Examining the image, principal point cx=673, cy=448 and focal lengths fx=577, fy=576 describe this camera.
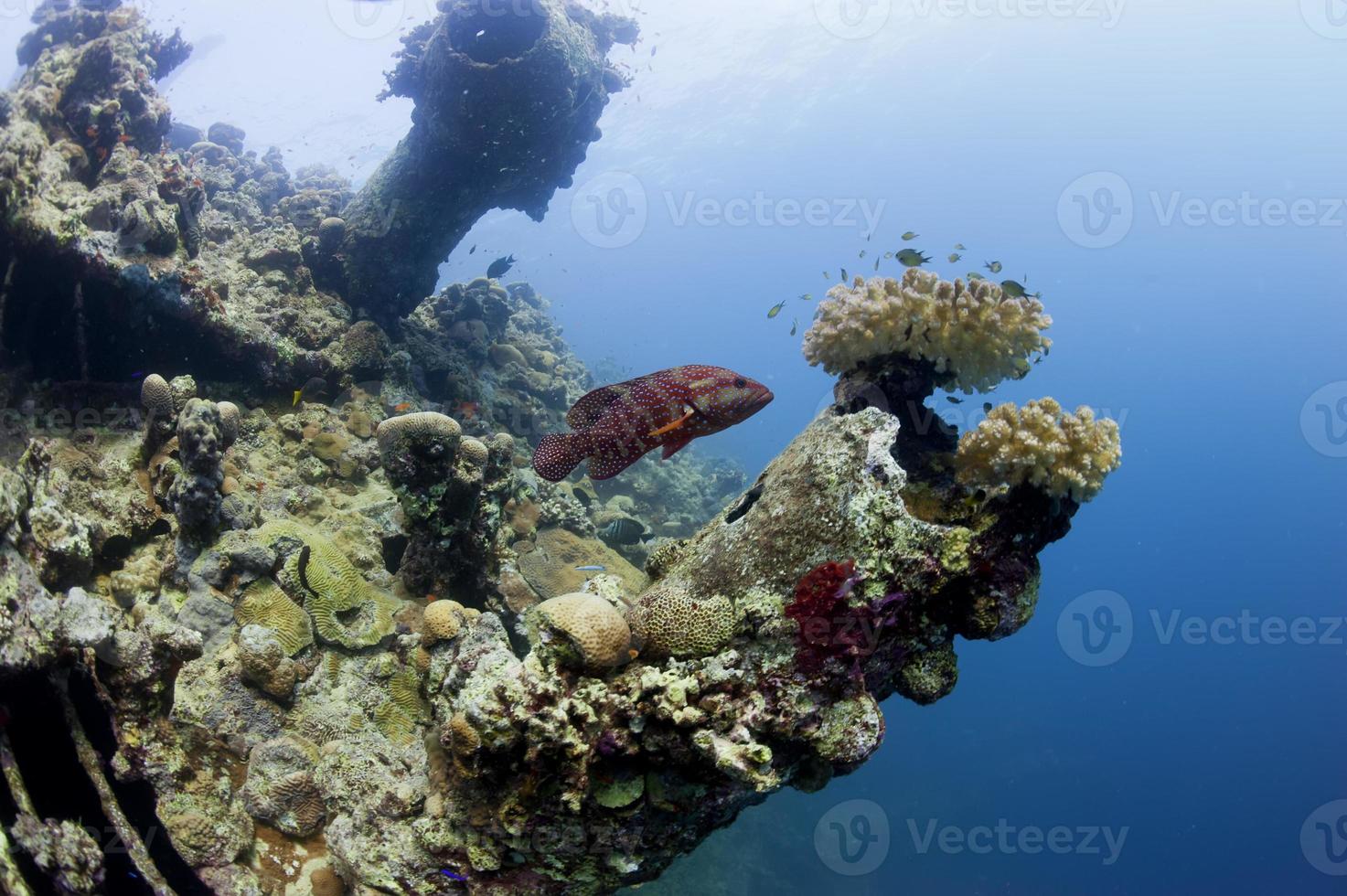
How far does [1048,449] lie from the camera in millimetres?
3531

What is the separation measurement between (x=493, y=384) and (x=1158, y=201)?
11182cm

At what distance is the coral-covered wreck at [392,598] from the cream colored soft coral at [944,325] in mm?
22

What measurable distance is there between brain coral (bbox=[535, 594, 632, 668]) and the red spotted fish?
0.72m

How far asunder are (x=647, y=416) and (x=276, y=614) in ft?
12.6

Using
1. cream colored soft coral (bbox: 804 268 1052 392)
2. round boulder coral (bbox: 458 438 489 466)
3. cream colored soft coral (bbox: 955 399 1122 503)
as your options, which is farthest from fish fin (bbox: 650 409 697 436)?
round boulder coral (bbox: 458 438 489 466)

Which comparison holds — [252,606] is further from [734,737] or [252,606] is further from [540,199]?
[540,199]

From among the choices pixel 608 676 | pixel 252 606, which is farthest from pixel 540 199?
pixel 608 676

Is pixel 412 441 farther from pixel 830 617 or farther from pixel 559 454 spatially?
pixel 830 617

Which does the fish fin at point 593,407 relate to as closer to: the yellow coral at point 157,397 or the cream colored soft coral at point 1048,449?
the cream colored soft coral at point 1048,449

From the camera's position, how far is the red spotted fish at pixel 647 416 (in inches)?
133

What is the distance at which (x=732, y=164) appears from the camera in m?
62.5

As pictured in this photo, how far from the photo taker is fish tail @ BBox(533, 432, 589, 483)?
3527 millimetres

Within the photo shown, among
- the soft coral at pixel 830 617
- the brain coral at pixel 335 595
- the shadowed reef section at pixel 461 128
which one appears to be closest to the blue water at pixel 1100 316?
the brain coral at pixel 335 595

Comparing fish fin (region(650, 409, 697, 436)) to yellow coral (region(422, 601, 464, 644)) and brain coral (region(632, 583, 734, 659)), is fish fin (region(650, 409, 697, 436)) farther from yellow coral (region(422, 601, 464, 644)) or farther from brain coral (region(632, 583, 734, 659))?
yellow coral (region(422, 601, 464, 644))
